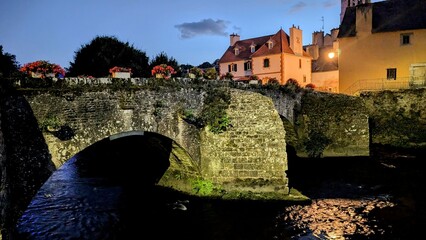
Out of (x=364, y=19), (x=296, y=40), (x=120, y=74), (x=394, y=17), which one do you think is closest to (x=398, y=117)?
(x=364, y=19)

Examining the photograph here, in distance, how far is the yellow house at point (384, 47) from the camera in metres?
35.4

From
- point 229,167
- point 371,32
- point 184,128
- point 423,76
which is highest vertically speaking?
point 371,32

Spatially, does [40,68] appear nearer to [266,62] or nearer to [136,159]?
[136,159]

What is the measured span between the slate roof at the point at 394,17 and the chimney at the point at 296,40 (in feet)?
20.4

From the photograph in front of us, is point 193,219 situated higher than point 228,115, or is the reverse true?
point 228,115

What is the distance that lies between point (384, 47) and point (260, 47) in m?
15.1

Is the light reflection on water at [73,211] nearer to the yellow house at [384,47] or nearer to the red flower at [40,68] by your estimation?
the red flower at [40,68]

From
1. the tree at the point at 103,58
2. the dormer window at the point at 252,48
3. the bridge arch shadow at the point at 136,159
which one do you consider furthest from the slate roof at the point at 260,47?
the bridge arch shadow at the point at 136,159

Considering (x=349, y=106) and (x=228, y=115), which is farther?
(x=349, y=106)

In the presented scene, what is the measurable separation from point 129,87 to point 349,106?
65.9 ft

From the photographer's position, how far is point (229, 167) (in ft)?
53.2

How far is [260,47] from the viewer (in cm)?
4575

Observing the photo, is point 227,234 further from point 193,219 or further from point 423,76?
point 423,76

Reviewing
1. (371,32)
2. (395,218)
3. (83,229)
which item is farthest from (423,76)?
(83,229)
